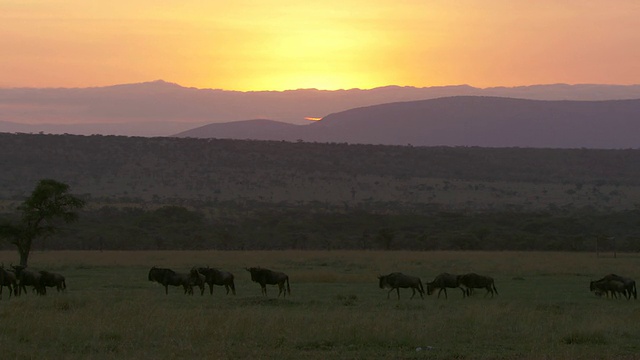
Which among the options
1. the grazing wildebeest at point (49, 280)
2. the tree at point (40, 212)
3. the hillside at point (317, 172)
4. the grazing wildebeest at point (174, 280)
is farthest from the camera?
the hillside at point (317, 172)

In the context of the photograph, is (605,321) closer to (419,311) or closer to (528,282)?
(419,311)

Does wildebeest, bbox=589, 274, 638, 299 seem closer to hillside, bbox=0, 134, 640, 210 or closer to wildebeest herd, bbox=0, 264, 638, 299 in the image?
wildebeest herd, bbox=0, 264, 638, 299

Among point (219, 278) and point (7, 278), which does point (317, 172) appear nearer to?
point (219, 278)

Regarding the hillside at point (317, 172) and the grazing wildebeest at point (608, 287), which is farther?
the hillside at point (317, 172)

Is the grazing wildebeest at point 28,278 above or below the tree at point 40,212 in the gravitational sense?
below

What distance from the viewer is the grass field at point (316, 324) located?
15.9m

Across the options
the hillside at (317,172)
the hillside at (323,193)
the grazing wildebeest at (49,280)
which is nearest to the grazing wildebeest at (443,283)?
the grazing wildebeest at (49,280)

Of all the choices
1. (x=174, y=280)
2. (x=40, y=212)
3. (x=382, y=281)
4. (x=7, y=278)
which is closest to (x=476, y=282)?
(x=382, y=281)

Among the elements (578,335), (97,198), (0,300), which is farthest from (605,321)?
(97,198)

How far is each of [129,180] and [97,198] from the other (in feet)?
55.7

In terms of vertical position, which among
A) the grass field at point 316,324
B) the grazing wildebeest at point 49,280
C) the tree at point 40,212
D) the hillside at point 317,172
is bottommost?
the grass field at point 316,324

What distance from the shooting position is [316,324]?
1900cm

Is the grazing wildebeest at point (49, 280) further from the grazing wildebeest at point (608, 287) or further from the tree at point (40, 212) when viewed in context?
the grazing wildebeest at point (608, 287)

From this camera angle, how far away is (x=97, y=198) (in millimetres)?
97688
